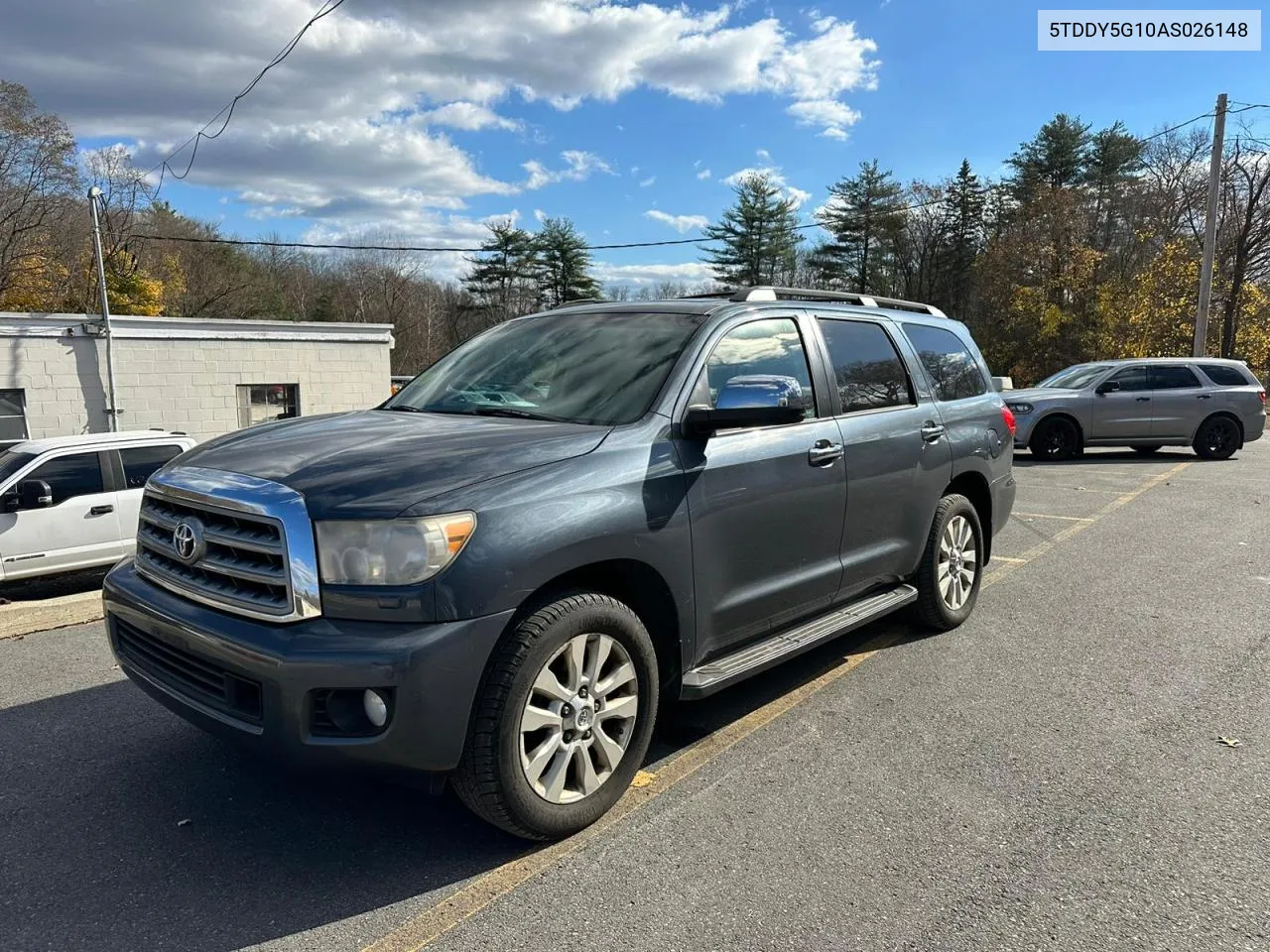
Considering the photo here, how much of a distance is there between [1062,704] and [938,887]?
185cm

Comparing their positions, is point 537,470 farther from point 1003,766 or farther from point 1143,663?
point 1143,663

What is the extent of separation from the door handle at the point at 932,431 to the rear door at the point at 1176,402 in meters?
11.8

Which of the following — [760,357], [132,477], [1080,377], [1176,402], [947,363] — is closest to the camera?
[760,357]

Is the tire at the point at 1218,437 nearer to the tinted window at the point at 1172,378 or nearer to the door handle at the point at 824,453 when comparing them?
the tinted window at the point at 1172,378

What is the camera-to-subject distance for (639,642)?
3.02 meters

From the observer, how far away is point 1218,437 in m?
14.4

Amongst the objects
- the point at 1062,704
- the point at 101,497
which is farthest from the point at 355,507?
the point at 101,497

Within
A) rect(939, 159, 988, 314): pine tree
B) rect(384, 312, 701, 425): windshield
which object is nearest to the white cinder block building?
rect(384, 312, 701, 425): windshield

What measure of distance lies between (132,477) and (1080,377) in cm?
1466

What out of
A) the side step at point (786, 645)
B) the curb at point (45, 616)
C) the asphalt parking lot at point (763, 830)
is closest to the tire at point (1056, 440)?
the asphalt parking lot at point (763, 830)

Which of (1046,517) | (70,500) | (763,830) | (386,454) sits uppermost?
(386,454)

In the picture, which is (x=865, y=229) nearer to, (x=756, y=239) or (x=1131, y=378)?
(x=756, y=239)

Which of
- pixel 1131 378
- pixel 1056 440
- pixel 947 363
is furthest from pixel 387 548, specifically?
pixel 1131 378

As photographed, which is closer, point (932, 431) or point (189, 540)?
point (189, 540)
